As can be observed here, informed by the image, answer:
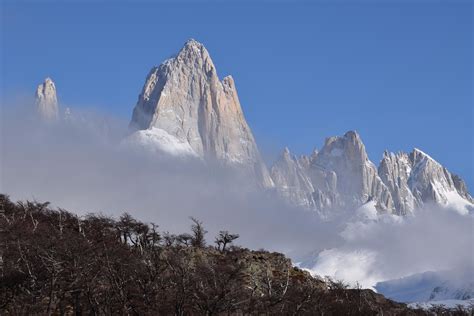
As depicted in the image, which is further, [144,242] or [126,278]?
[144,242]

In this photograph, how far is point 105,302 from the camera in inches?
2682

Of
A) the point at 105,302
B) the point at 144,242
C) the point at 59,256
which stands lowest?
the point at 105,302

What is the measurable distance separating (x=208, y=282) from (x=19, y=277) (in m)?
17.8

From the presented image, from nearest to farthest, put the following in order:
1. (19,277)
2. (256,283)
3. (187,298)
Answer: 1. (187,298)
2. (19,277)
3. (256,283)

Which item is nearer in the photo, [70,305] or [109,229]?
[70,305]

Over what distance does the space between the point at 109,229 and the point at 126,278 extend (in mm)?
36448

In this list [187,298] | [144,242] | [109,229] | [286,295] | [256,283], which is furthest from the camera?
[109,229]

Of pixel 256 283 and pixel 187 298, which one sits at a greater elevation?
pixel 256 283

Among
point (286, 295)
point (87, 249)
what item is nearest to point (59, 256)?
point (87, 249)

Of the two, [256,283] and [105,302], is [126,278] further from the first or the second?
[256,283]

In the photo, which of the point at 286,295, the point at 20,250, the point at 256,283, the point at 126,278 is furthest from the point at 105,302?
the point at 256,283

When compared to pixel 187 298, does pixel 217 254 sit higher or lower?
higher

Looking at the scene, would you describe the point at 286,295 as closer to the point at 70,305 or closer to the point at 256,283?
the point at 256,283

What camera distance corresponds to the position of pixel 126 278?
7494cm
